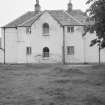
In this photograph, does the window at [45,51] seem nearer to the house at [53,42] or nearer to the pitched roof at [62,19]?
the house at [53,42]

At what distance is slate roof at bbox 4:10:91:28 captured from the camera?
123 feet

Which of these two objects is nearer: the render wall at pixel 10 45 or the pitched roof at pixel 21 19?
the render wall at pixel 10 45

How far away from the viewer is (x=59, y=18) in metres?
38.7

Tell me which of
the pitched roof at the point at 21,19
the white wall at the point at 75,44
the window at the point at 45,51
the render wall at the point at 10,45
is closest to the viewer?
the white wall at the point at 75,44

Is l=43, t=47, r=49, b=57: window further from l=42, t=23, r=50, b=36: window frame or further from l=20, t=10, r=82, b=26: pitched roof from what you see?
l=20, t=10, r=82, b=26: pitched roof

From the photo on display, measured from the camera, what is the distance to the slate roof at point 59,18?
123 feet

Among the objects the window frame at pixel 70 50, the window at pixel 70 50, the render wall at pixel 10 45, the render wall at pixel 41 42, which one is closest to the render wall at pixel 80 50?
the window frame at pixel 70 50

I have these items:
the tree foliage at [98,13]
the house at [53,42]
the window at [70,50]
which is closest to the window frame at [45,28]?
the house at [53,42]

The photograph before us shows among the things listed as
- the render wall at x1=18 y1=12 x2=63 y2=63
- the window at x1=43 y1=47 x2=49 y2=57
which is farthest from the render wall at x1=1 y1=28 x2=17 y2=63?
the window at x1=43 y1=47 x2=49 y2=57

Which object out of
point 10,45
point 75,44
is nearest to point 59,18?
point 75,44

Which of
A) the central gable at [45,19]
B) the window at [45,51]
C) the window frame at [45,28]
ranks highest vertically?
the central gable at [45,19]

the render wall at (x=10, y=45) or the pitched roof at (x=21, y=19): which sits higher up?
the pitched roof at (x=21, y=19)

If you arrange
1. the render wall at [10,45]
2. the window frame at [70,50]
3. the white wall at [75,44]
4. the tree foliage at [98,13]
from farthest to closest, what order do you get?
the render wall at [10,45]
the window frame at [70,50]
the white wall at [75,44]
the tree foliage at [98,13]

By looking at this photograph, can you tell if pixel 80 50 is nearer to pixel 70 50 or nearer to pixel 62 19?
pixel 70 50
